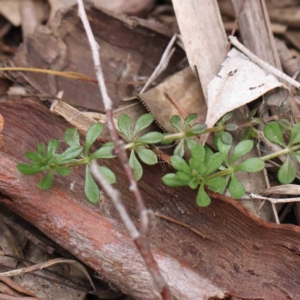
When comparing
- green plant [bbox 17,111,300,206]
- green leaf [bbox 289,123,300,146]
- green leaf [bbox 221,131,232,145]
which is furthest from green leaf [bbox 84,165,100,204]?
green leaf [bbox 289,123,300,146]

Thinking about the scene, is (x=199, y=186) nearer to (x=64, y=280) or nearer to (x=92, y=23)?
(x=64, y=280)

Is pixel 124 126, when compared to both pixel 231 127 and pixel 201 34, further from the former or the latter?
pixel 201 34

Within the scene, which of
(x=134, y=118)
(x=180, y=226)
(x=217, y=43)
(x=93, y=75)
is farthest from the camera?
(x=93, y=75)

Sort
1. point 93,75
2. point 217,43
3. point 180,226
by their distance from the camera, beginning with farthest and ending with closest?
1. point 93,75
2. point 217,43
3. point 180,226

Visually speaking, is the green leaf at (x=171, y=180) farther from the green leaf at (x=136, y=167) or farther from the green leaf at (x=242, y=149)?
the green leaf at (x=242, y=149)

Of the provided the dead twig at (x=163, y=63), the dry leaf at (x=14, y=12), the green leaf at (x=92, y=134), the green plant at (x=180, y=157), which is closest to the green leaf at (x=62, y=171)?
the green plant at (x=180, y=157)

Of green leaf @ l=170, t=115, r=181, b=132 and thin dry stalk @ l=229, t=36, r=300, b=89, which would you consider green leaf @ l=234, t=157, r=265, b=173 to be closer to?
green leaf @ l=170, t=115, r=181, b=132

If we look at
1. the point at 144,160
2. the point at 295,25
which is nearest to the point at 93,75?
the point at 144,160

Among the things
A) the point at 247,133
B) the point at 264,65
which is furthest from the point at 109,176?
the point at 264,65
